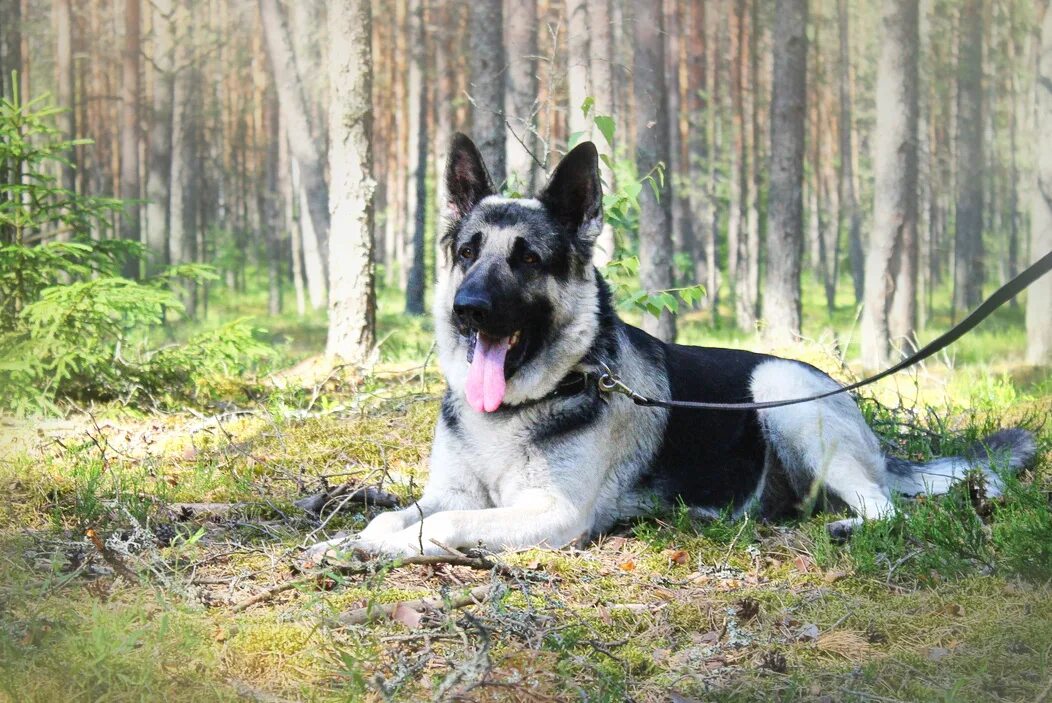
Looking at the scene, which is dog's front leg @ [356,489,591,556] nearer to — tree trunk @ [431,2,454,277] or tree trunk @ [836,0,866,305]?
tree trunk @ [431,2,454,277]

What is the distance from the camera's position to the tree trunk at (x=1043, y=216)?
33.0 ft

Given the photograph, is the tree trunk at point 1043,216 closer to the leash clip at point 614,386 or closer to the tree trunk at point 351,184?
the tree trunk at point 351,184

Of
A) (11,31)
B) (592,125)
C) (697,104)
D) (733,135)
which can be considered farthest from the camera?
(733,135)

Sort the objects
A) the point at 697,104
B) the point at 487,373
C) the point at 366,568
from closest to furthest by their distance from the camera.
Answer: the point at 366,568, the point at 487,373, the point at 697,104

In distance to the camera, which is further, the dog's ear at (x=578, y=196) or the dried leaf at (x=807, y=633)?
the dog's ear at (x=578, y=196)

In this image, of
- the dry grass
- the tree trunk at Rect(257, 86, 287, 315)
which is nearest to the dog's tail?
the dry grass

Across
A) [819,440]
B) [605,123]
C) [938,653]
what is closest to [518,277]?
[819,440]

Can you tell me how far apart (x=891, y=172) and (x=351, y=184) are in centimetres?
776

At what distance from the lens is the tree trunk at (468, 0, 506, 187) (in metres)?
10.4

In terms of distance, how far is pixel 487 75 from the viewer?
1084 centimetres

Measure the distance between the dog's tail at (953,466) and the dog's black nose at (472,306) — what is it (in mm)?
2332

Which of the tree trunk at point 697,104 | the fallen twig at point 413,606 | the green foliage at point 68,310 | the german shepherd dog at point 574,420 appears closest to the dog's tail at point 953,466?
the german shepherd dog at point 574,420

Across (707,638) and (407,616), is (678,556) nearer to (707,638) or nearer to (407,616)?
(707,638)

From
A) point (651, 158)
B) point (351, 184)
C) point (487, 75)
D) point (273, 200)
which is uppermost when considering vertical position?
point (487, 75)
